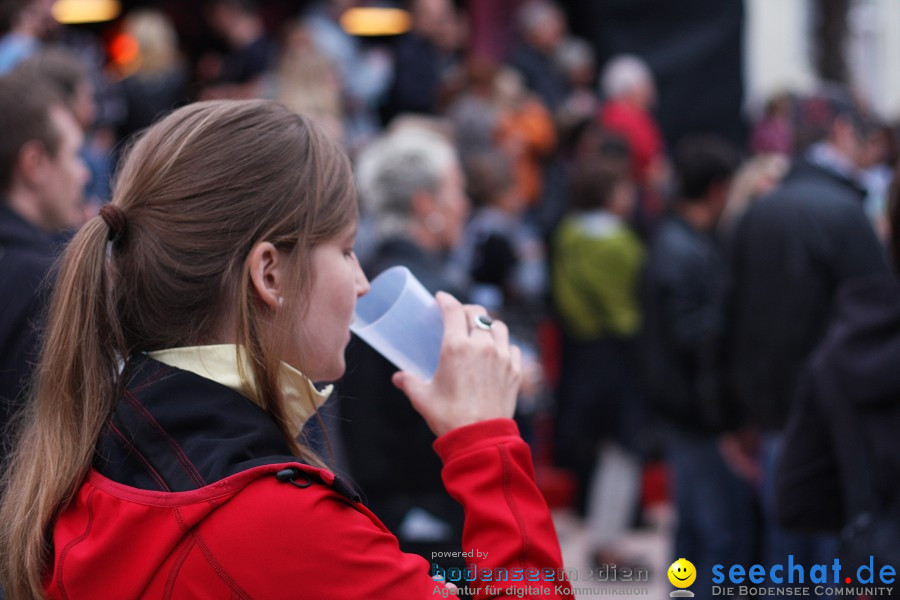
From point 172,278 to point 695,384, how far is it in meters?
3.78

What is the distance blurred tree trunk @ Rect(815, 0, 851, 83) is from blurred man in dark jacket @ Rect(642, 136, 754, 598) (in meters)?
9.76

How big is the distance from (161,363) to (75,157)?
65.9 inches

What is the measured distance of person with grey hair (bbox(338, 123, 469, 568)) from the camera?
3139 mm

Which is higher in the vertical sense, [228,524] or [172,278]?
[172,278]

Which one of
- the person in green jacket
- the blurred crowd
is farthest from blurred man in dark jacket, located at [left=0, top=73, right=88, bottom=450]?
the person in green jacket

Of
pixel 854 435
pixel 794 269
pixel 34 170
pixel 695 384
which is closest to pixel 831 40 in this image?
pixel 695 384

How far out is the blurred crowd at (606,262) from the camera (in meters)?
2.85

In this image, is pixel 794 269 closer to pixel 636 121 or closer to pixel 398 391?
pixel 398 391

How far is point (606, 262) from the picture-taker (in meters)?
6.28

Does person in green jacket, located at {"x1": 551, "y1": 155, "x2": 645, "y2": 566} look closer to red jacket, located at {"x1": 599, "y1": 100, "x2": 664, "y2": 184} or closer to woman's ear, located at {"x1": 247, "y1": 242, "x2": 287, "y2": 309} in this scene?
red jacket, located at {"x1": 599, "y1": 100, "x2": 664, "y2": 184}

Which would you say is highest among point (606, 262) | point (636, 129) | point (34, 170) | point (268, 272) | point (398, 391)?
point (268, 272)

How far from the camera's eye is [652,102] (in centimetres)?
1062

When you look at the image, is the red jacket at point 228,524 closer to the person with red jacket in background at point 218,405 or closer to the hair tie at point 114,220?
the person with red jacket in background at point 218,405

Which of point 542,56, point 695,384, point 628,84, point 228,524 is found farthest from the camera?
point 542,56
